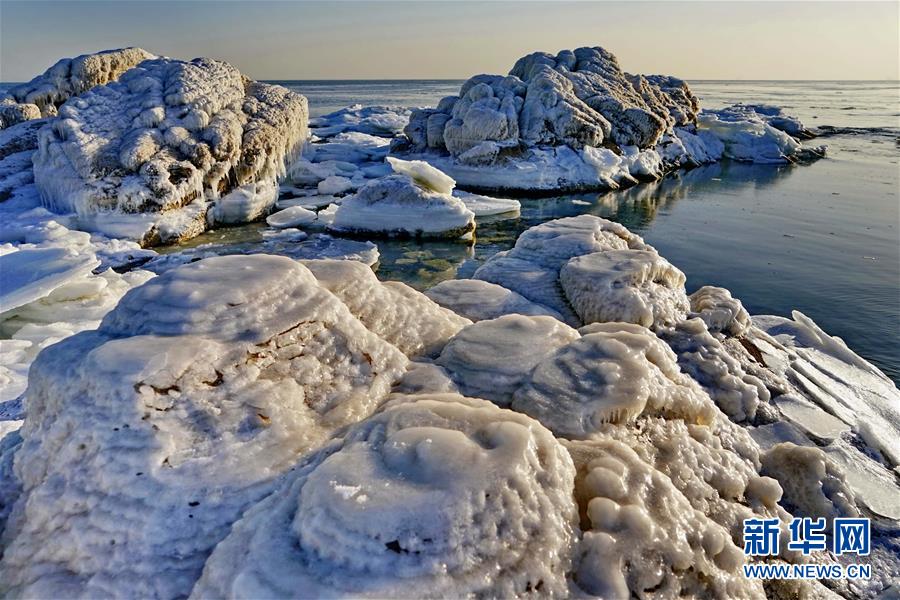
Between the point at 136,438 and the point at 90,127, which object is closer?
the point at 136,438

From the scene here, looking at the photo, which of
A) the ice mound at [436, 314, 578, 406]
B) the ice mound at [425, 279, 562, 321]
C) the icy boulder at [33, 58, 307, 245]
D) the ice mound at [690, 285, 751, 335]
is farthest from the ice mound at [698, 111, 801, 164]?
the ice mound at [436, 314, 578, 406]

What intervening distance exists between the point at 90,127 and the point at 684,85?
1084 inches

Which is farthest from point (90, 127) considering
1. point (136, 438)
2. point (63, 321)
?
point (136, 438)

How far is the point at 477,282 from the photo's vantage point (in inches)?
179

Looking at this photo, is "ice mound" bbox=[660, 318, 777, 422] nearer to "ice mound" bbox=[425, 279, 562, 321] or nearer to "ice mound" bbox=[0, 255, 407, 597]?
"ice mound" bbox=[425, 279, 562, 321]

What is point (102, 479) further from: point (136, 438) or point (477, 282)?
point (477, 282)

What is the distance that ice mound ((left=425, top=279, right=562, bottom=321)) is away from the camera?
4117mm

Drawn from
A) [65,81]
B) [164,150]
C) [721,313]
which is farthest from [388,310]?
[65,81]

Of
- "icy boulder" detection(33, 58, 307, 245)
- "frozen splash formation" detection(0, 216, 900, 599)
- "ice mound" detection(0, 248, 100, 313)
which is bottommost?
"ice mound" detection(0, 248, 100, 313)

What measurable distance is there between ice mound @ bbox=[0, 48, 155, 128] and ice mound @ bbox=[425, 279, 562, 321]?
17.5m

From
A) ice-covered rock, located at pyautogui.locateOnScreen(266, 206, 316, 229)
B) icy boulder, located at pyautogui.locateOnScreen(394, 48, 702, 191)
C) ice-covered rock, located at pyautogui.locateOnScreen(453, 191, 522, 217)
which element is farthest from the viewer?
icy boulder, located at pyautogui.locateOnScreen(394, 48, 702, 191)

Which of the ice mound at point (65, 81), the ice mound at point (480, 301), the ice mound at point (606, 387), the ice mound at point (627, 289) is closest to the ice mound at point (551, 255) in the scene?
the ice mound at point (627, 289)

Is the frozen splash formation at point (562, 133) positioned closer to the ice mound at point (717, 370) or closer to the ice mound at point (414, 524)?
the ice mound at point (717, 370)

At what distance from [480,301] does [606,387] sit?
1.75 metres
